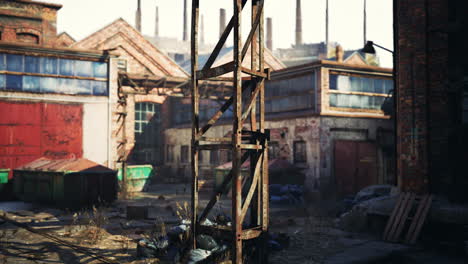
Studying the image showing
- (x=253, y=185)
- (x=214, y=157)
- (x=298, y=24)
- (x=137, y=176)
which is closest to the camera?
(x=253, y=185)

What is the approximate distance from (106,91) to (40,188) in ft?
19.6

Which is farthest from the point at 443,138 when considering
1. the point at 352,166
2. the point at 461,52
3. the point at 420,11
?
the point at 352,166

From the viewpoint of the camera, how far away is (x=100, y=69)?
18.5 metres

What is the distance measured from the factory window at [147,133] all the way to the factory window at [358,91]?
43.4 feet

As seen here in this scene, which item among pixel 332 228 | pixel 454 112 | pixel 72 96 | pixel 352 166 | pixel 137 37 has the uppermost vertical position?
pixel 137 37

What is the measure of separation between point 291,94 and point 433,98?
9.64 meters

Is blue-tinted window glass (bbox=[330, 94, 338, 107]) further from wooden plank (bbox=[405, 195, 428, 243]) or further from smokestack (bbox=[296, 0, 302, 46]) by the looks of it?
smokestack (bbox=[296, 0, 302, 46])

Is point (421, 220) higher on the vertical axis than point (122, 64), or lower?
lower

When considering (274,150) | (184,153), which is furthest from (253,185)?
(184,153)

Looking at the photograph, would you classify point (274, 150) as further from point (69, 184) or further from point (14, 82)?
point (14, 82)

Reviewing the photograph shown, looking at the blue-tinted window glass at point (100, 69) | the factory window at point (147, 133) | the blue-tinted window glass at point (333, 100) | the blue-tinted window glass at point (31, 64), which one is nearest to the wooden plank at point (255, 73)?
the blue-tinted window glass at point (333, 100)

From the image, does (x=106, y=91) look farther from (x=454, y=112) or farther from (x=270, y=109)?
(x=454, y=112)

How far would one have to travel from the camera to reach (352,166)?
16.9 metres

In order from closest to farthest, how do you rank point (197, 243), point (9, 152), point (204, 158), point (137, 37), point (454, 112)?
point (197, 243), point (454, 112), point (9, 152), point (204, 158), point (137, 37)
